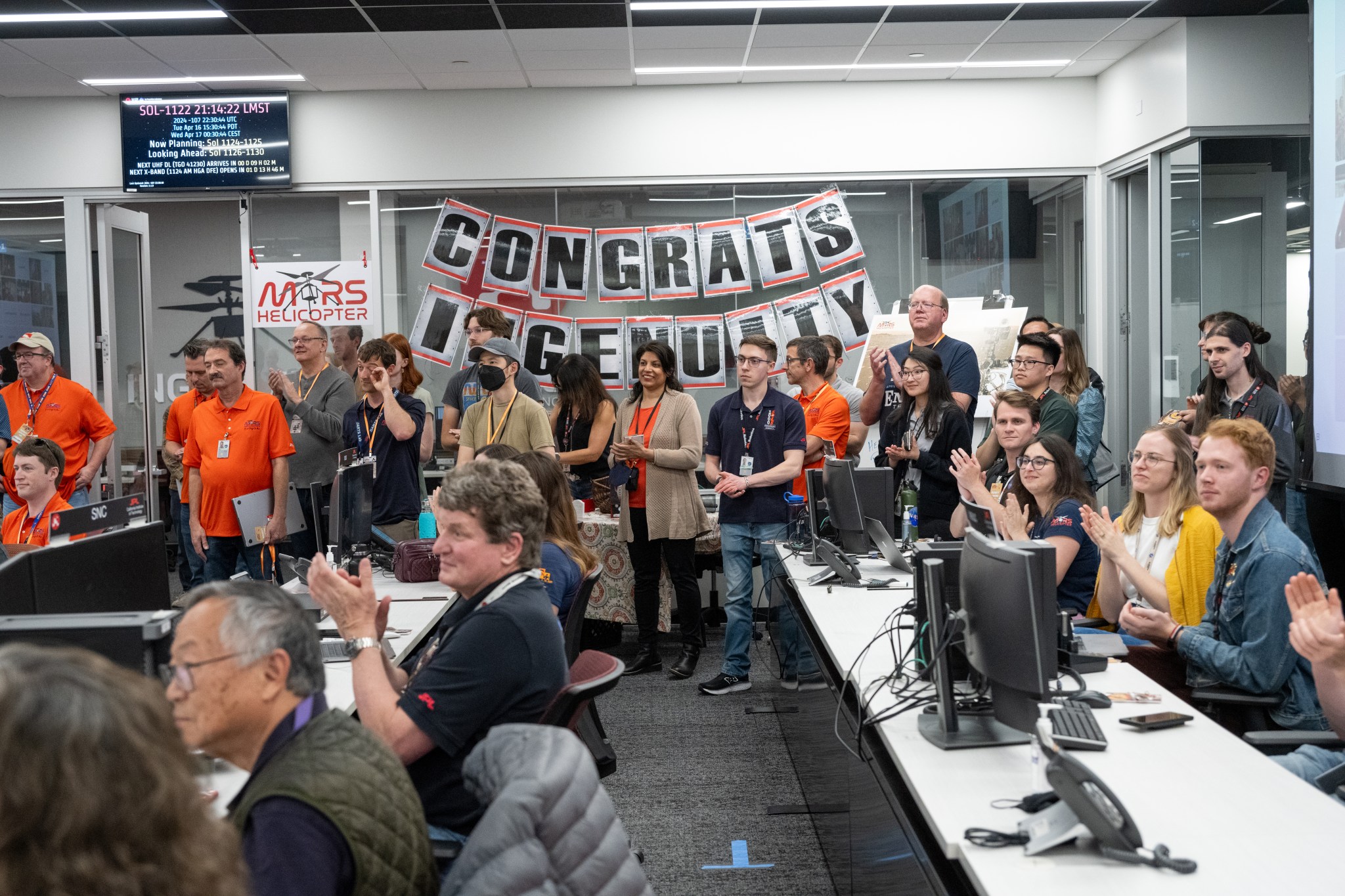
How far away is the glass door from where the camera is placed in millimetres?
7297

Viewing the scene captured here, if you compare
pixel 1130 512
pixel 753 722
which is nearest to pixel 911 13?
pixel 1130 512

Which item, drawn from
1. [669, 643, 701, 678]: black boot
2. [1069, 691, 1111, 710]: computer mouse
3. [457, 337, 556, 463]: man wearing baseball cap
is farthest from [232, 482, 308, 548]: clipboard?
[1069, 691, 1111, 710]: computer mouse

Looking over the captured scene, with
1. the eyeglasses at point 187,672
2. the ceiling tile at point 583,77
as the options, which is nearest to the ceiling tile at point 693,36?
the ceiling tile at point 583,77

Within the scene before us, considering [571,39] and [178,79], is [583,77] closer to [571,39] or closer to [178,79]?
[571,39]

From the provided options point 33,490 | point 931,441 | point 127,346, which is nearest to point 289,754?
point 33,490

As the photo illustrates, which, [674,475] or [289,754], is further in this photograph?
[674,475]

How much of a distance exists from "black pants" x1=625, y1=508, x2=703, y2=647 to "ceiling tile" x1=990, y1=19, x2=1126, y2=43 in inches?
129

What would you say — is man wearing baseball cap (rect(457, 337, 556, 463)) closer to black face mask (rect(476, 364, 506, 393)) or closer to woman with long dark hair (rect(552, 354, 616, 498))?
black face mask (rect(476, 364, 506, 393))

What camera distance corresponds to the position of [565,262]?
733 cm

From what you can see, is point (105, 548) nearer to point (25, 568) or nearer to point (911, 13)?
point (25, 568)

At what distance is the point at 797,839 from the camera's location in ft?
11.9

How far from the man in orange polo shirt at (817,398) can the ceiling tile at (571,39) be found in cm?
196

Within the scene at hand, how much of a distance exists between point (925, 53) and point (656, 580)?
3.43 metres

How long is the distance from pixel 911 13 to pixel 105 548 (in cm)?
488
